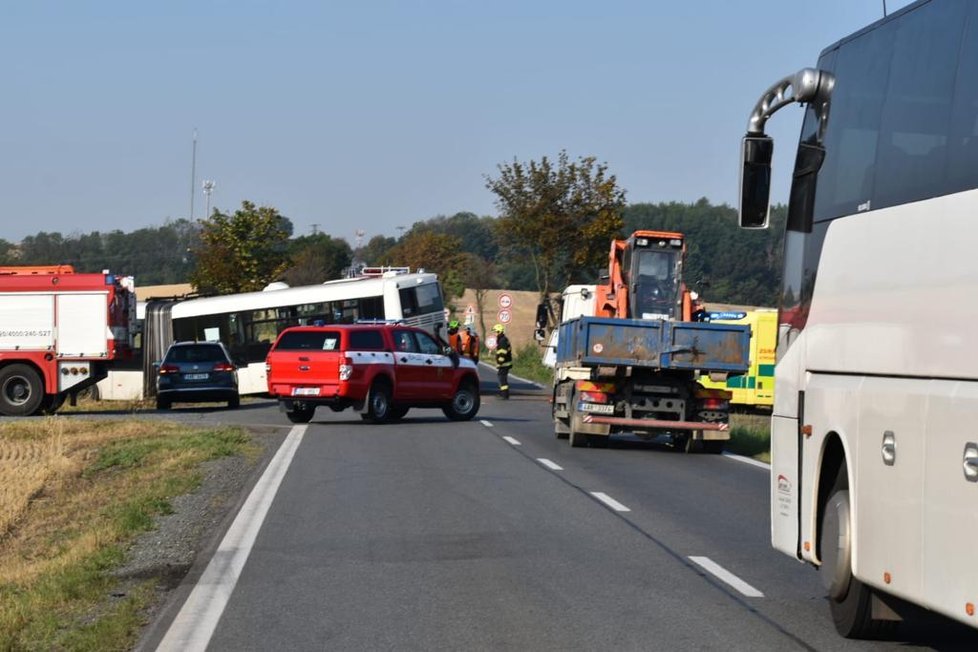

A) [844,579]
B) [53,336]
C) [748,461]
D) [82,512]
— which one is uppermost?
[53,336]

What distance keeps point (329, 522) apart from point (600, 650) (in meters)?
5.66

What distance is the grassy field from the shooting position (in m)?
8.77

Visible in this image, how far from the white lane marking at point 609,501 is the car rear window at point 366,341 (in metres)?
12.6

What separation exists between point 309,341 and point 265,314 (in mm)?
13996

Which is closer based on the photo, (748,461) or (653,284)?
(748,461)

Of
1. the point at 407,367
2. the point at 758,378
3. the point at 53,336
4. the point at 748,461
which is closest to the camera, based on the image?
the point at 748,461

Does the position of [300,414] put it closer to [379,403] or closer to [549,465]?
[379,403]

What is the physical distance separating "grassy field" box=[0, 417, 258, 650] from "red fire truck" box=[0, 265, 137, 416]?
3.74m

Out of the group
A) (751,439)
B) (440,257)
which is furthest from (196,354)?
(440,257)

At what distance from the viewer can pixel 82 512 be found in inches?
636

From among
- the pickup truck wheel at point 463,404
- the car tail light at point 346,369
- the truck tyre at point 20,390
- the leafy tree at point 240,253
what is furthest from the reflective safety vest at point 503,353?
the leafy tree at point 240,253

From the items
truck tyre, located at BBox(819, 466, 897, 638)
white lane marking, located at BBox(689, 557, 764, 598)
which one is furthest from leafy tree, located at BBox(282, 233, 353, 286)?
truck tyre, located at BBox(819, 466, 897, 638)

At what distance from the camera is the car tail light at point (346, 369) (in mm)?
27094

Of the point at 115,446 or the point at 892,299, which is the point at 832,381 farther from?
the point at 115,446
